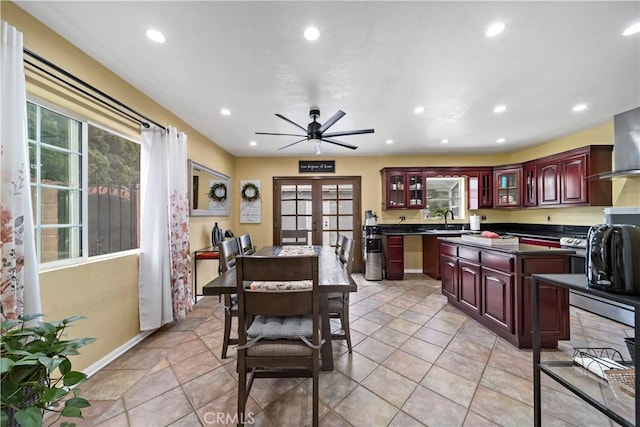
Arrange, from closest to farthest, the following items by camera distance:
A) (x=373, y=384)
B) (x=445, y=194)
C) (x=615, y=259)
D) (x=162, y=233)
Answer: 1. (x=615, y=259)
2. (x=373, y=384)
3. (x=162, y=233)
4. (x=445, y=194)

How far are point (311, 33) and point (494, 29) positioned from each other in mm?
1240

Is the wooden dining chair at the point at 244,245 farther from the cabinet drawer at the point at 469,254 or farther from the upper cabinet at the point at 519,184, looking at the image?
the upper cabinet at the point at 519,184

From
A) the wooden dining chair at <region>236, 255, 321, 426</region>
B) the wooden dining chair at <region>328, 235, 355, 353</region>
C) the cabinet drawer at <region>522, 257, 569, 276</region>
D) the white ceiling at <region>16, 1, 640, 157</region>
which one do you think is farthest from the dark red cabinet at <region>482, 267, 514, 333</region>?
the wooden dining chair at <region>236, 255, 321, 426</region>

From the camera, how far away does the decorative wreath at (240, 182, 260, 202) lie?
505 cm

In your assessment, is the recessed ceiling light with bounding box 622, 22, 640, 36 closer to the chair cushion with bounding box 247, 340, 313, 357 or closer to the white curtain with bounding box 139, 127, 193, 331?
the chair cushion with bounding box 247, 340, 313, 357

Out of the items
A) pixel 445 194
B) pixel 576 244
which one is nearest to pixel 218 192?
pixel 445 194

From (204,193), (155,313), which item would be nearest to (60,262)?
(155,313)

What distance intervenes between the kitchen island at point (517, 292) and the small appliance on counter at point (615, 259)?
1257 mm

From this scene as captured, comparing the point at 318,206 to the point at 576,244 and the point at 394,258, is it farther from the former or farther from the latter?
the point at 576,244

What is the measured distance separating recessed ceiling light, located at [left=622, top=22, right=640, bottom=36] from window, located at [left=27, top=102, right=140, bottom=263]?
4.08 meters

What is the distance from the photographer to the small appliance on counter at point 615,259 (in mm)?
943

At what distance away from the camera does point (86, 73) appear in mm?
1903

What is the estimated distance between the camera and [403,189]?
493 cm

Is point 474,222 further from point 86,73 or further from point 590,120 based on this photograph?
point 86,73
